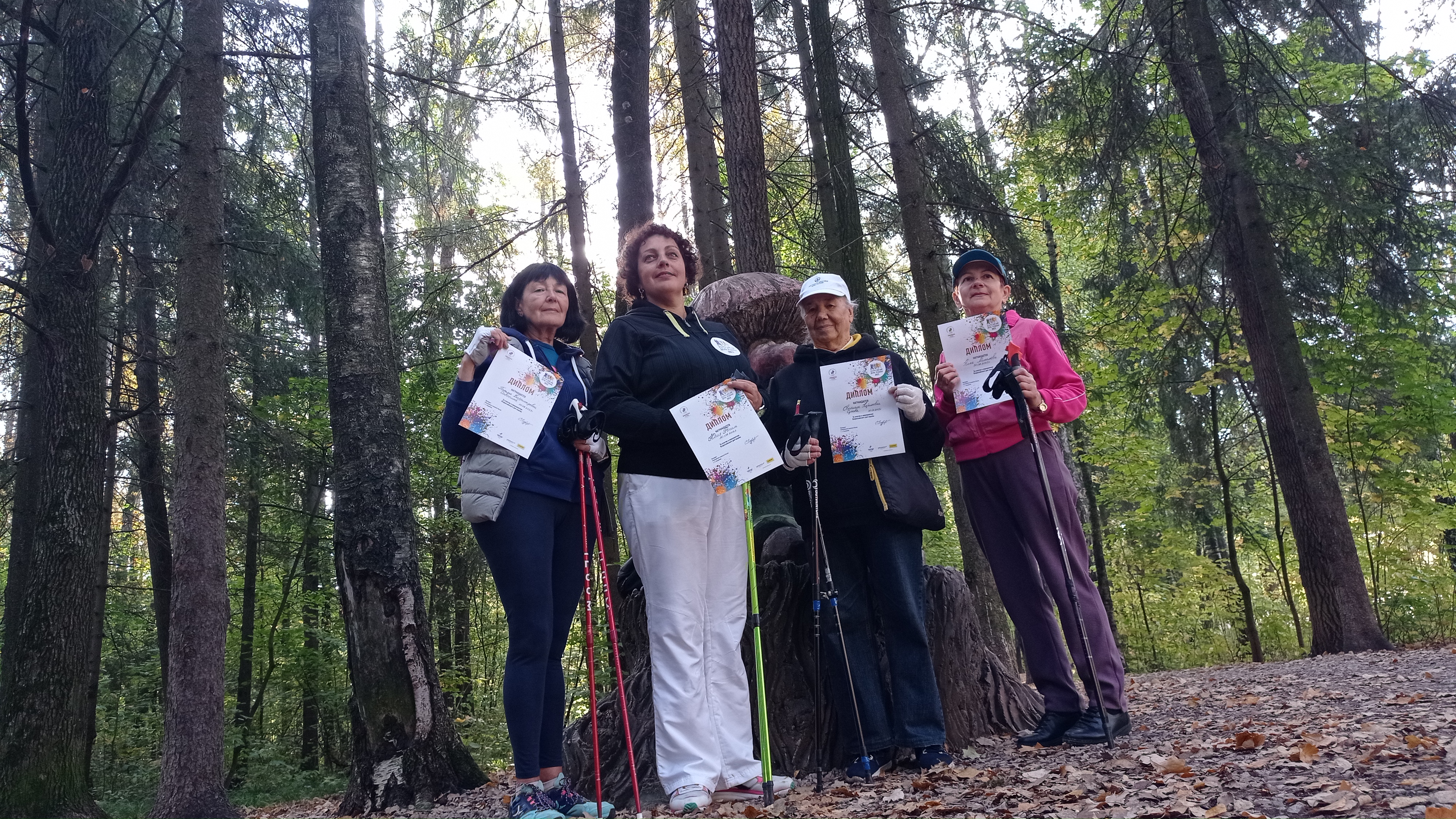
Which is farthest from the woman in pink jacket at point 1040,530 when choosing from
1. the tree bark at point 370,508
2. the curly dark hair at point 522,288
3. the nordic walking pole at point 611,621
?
the tree bark at point 370,508

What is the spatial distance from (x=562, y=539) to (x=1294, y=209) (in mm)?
8572

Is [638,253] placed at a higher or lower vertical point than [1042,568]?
higher

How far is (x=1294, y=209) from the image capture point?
879 cm

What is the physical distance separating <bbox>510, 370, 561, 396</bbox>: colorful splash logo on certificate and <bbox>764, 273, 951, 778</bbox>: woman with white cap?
91 cm

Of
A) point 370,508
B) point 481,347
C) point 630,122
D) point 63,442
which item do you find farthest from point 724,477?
point 63,442

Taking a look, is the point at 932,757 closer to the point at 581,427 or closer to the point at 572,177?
the point at 581,427

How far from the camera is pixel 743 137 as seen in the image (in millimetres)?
6758

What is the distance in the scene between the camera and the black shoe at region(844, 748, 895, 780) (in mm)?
3436

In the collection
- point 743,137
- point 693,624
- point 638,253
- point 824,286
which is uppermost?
point 743,137

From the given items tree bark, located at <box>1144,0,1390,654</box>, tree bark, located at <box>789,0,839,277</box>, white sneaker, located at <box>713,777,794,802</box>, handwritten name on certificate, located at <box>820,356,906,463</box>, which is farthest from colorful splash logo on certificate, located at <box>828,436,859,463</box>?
tree bark, located at <box>1144,0,1390,654</box>

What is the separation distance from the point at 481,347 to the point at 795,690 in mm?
2104

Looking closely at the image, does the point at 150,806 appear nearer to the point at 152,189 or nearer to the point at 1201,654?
the point at 152,189

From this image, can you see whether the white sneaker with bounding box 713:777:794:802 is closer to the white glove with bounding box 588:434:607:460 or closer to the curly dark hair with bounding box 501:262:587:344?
the white glove with bounding box 588:434:607:460

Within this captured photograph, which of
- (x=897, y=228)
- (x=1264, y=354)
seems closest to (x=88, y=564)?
(x=897, y=228)
